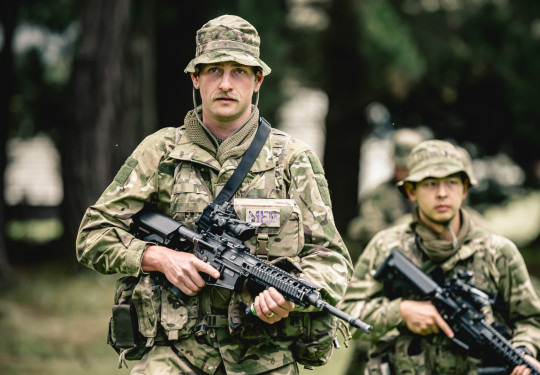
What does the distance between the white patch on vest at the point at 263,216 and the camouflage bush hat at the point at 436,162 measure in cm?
156

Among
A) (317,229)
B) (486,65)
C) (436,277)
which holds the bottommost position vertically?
(436,277)

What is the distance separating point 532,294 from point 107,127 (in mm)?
8029

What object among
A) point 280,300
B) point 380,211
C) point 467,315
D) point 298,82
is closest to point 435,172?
point 467,315

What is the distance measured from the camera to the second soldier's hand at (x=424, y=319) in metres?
4.62

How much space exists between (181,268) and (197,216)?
30 centimetres

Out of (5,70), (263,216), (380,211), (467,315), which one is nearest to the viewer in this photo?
(263,216)

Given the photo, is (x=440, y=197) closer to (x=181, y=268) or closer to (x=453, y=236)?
(x=453, y=236)

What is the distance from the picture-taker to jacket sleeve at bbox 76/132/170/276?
3.69 meters

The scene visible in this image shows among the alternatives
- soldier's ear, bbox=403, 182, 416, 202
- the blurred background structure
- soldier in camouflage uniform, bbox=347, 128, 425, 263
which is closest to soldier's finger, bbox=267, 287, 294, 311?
soldier's ear, bbox=403, 182, 416, 202

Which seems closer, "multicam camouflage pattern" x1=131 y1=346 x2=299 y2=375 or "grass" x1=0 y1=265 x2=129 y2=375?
"multicam camouflage pattern" x1=131 y1=346 x2=299 y2=375

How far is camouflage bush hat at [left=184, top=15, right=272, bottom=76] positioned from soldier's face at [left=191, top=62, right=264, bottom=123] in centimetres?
6

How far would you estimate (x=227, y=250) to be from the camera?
359cm

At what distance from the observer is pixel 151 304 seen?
369cm

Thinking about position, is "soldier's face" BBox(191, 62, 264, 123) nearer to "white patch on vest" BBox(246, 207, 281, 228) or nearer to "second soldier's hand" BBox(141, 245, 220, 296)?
"white patch on vest" BBox(246, 207, 281, 228)
